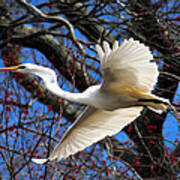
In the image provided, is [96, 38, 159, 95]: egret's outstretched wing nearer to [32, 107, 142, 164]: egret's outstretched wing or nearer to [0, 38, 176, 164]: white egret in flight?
[0, 38, 176, 164]: white egret in flight

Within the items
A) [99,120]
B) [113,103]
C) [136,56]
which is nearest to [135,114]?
[99,120]

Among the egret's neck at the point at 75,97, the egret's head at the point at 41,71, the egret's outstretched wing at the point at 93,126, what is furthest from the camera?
the egret's outstretched wing at the point at 93,126

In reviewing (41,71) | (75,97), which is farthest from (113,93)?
(41,71)

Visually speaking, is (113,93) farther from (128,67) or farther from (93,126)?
(93,126)

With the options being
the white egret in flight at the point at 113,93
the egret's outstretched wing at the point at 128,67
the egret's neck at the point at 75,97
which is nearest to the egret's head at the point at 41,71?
the white egret in flight at the point at 113,93

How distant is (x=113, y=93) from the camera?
104 inches

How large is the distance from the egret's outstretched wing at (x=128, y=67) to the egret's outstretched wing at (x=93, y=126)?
2.22 ft

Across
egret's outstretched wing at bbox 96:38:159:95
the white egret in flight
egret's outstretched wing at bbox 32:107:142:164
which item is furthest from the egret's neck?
egret's outstretched wing at bbox 32:107:142:164

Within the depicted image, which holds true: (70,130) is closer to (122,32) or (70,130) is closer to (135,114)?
(135,114)

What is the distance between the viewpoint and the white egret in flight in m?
2.23

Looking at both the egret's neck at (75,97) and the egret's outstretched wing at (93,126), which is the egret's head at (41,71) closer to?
the egret's neck at (75,97)

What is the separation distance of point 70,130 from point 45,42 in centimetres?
284

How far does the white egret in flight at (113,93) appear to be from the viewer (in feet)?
7.32

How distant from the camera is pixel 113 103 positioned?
8.80 ft
